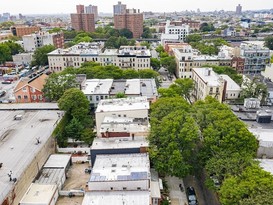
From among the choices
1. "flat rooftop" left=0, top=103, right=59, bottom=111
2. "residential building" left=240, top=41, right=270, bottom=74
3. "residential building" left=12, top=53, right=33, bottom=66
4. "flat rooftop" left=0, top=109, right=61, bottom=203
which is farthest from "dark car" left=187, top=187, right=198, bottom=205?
"residential building" left=12, top=53, right=33, bottom=66

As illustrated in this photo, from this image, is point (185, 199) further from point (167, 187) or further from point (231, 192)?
point (231, 192)

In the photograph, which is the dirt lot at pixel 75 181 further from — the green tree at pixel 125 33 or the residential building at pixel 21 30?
the residential building at pixel 21 30

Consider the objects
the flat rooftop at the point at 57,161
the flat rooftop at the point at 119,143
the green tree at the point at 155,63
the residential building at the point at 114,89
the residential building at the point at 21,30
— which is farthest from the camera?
the residential building at the point at 21,30

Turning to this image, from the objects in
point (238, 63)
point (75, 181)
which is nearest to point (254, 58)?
point (238, 63)

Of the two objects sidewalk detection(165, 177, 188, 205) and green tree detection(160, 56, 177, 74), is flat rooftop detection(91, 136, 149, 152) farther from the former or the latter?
green tree detection(160, 56, 177, 74)

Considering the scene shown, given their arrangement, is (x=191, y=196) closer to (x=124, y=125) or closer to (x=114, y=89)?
(x=124, y=125)

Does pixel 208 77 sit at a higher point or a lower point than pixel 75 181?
higher

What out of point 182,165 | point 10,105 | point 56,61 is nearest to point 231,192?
point 182,165

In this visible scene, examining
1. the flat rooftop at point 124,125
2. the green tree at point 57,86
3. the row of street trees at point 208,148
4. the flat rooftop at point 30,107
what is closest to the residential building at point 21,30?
the green tree at point 57,86
